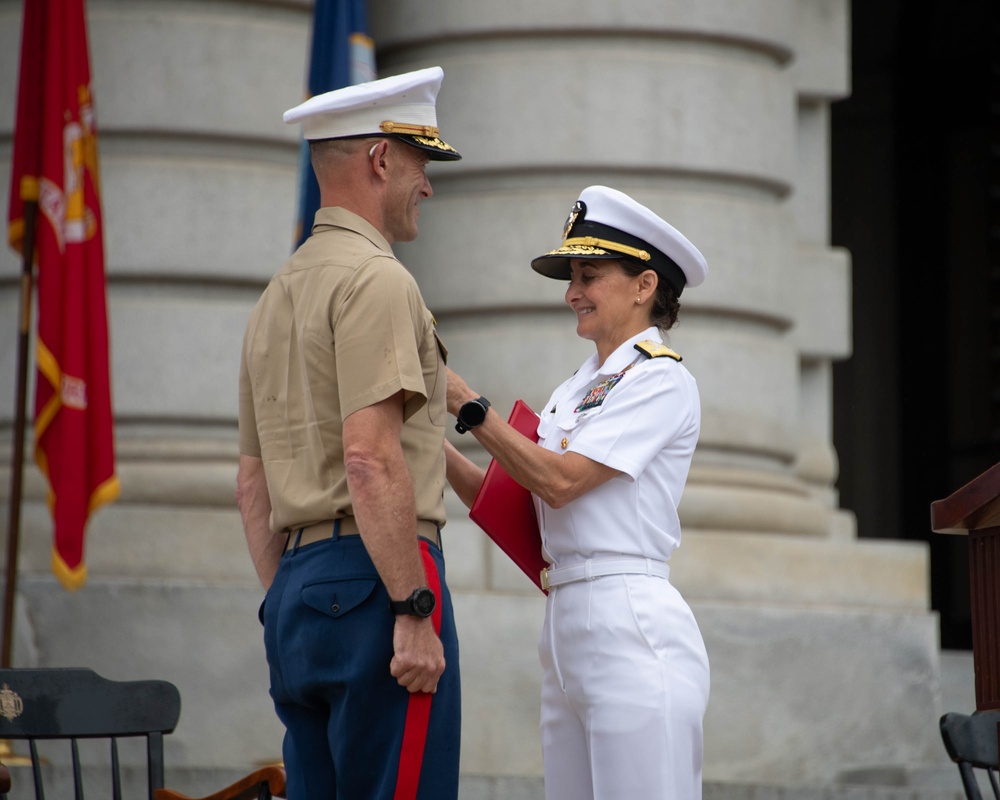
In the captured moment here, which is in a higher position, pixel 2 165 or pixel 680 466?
pixel 2 165

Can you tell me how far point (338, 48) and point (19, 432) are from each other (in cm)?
177

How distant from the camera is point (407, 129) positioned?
142 inches

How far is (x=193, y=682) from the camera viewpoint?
6031mm

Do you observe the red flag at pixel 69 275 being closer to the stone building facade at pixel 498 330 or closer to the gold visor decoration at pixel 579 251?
the stone building facade at pixel 498 330

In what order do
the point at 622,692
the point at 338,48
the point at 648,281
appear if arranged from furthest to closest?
the point at 338,48 < the point at 648,281 < the point at 622,692

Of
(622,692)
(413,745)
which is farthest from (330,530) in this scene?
(622,692)

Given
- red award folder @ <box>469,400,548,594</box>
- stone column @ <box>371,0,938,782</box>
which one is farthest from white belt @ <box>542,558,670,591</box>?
stone column @ <box>371,0,938,782</box>

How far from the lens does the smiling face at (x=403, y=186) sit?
3604mm

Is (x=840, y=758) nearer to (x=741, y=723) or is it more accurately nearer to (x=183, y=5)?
(x=741, y=723)

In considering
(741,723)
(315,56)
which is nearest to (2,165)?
(315,56)

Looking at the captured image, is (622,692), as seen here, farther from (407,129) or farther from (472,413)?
(407,129)

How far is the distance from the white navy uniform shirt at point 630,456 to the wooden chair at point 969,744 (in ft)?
2.95

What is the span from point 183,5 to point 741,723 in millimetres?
3394

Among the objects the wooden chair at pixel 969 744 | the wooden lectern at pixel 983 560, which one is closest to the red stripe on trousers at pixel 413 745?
the wooden lectern at pixel 983 560
